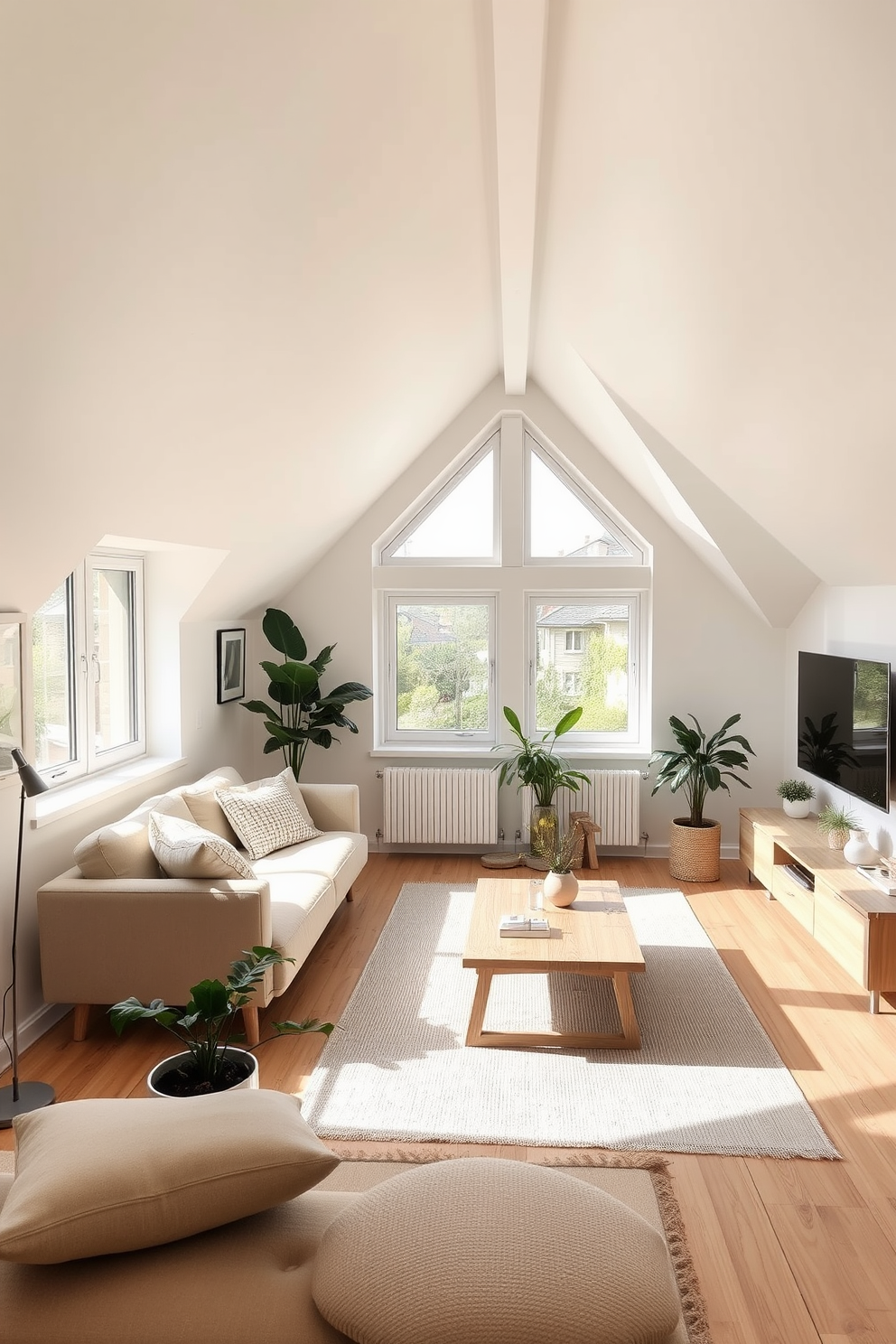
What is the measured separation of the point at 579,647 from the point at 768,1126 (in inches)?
163

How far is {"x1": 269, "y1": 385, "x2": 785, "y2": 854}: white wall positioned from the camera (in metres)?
6.73

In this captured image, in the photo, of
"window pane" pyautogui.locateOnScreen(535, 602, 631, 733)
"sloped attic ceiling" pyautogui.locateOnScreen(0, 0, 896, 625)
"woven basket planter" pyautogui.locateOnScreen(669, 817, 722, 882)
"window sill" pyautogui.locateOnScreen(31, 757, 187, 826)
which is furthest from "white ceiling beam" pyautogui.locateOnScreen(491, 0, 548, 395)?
"woven basket planter" pyautogui.locateOnScreen(669, 817, 722, 882)

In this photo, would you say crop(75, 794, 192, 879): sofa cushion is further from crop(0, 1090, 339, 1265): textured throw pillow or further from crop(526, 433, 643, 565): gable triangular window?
crop(526, 433, 643, 565): gable triangular window

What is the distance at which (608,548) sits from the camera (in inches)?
276

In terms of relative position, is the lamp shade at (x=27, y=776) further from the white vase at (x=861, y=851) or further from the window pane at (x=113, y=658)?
the white vase at (x=861, y=851)

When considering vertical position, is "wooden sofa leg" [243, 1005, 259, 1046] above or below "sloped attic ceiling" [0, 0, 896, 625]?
below

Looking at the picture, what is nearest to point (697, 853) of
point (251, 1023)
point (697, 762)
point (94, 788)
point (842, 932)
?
point (697, 762)

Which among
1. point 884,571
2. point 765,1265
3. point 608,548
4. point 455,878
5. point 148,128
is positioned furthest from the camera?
point 608,548

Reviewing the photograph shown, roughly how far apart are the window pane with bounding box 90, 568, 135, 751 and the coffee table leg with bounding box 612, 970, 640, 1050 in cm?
281

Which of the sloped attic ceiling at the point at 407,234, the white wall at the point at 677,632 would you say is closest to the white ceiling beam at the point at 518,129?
the sloped attic ceiling at the point at 407,234

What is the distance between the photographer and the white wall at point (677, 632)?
673 centimetres

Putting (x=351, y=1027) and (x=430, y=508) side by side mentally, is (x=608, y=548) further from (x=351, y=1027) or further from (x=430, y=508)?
(x=351, y=1027)

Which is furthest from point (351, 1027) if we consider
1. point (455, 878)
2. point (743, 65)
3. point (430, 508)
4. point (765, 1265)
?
point (430, 508)

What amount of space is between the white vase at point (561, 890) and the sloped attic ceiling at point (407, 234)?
79.9 inches
